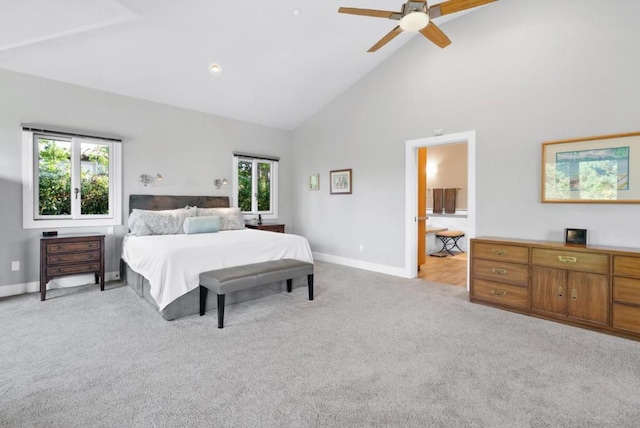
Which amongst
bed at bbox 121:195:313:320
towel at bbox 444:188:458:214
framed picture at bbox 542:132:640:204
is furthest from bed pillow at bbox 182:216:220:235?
towel at bbox 444:188:458:214

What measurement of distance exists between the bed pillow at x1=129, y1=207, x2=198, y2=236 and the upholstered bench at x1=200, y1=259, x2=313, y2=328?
1.70 metres

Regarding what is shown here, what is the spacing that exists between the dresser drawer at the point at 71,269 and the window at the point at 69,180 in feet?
2.55

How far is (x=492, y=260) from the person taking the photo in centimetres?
351

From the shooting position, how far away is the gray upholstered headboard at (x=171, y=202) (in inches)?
191

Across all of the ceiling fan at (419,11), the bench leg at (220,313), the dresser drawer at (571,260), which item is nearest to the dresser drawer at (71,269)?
A: the bench leg at (220,313)

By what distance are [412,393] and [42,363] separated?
8.73 ft

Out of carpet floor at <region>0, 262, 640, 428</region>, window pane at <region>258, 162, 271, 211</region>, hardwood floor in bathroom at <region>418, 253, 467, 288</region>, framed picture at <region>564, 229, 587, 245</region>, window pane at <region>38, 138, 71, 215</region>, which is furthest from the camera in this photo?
window pane at <region>258, 162, 271, 211</region>

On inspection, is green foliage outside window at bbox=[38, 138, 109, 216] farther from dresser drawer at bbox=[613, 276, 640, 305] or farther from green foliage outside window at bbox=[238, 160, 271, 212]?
dresser drawer at bbox=[613, 276, 640, 305]

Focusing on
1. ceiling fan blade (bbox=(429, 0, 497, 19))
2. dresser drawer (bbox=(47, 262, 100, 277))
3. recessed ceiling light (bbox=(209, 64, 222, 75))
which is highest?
recessed ceiling light (bbox=(209, 64, 222, 75))

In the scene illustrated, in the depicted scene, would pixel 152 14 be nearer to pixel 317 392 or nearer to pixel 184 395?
pixel 184 395

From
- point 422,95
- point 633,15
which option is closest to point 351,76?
point 422,95

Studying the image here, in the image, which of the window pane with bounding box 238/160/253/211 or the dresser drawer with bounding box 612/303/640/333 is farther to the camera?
the window pane with bounding box 238/160/253/211

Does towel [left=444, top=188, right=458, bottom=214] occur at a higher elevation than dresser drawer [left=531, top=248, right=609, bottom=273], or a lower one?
higher

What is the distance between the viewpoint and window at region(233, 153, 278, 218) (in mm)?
6223
